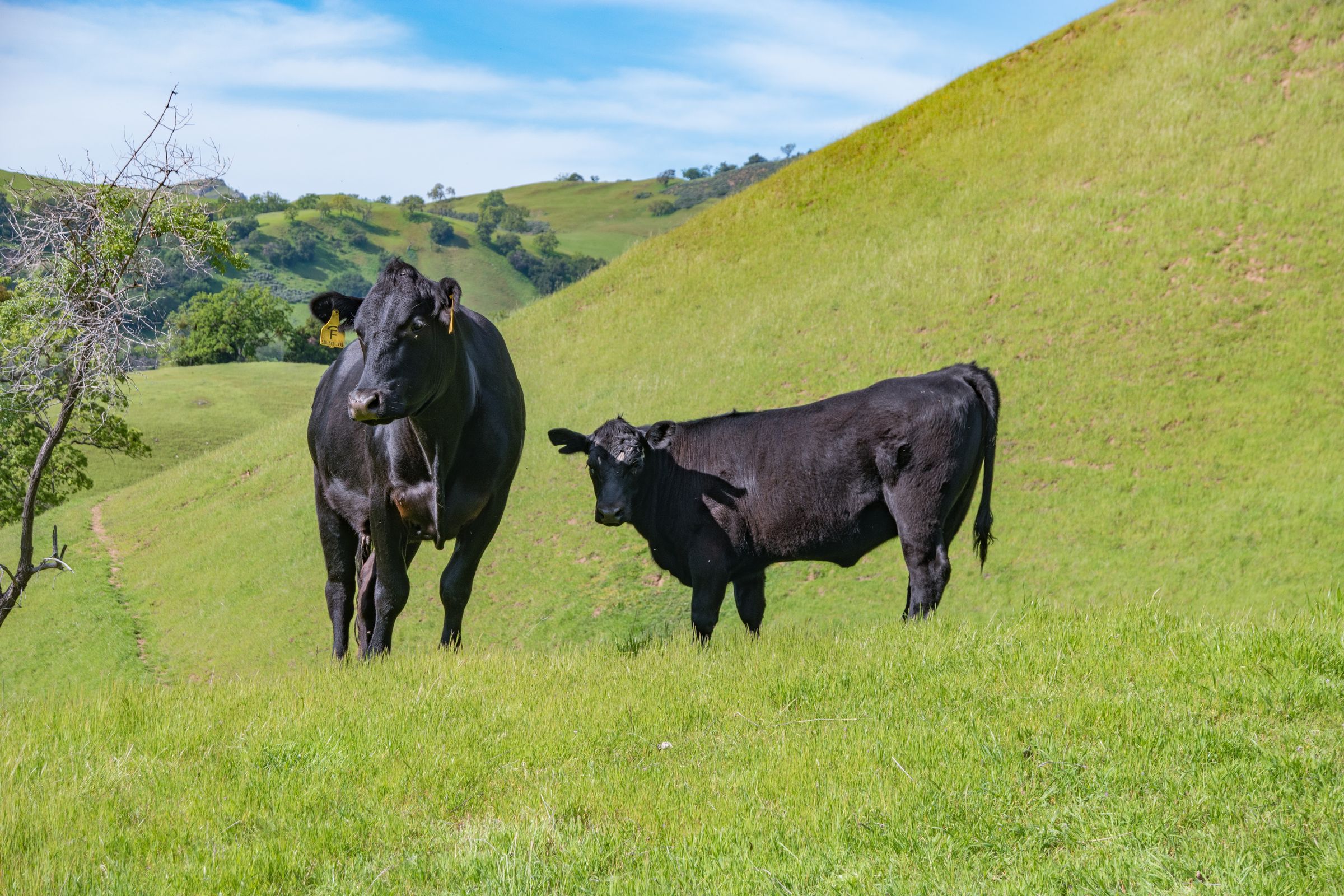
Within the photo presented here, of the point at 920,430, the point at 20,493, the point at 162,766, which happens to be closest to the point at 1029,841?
the point at 162,766

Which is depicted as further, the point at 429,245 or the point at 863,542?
the point at 429,245

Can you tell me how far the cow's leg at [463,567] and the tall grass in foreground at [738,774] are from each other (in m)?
1.67

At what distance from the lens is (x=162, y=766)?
17.7ft

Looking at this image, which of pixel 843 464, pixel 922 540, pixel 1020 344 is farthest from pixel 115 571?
pixel 922 540

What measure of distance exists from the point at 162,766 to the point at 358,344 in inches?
219

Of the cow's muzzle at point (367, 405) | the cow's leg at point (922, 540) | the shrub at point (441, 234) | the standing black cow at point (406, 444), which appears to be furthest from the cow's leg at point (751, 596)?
the shrub at point (441, 234)

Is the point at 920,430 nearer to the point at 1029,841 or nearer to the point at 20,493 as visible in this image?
the point at 1029,841

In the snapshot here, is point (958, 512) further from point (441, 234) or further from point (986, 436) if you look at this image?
point (441, 234)

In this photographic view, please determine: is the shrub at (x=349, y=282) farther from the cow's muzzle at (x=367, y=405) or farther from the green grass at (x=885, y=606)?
the cow's muzzle at (x=367, y=405)

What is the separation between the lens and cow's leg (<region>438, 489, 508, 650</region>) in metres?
8.88

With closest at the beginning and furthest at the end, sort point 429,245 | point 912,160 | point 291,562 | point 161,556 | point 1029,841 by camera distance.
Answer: point 1029,841 < point 291,562 < point 161,556 < point 912,160 < point 429,245

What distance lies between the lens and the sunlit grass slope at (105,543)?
2505 centimetres

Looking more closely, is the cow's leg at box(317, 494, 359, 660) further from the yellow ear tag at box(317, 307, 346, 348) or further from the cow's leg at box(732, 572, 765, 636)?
the cow's leg at box(732, 572, 765, 636)

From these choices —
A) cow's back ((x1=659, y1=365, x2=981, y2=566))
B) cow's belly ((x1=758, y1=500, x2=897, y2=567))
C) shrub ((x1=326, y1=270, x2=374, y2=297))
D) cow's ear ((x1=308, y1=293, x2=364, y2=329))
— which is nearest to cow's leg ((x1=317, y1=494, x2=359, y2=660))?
cow's ear ((x1=308, y1=293, x2=364, y2=329))
